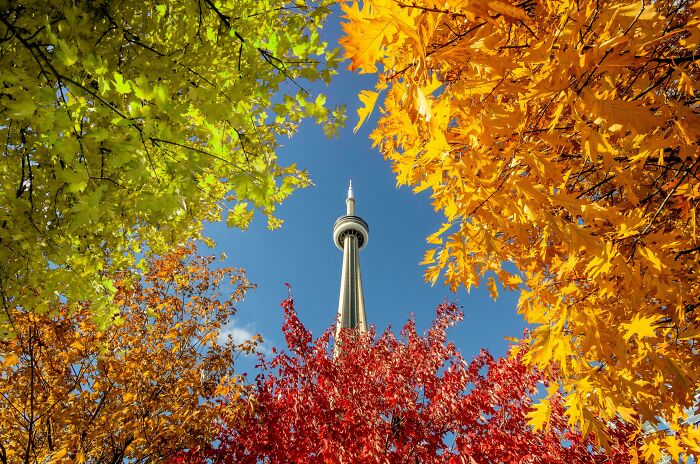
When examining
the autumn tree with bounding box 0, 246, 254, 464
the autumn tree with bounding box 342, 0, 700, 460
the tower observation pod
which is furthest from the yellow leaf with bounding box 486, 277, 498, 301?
the tower observation pod

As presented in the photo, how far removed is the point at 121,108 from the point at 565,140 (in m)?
3.72

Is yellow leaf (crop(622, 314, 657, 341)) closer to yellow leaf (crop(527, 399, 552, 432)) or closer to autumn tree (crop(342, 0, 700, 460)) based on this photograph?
autumn tree (crop(342, 0, 700, 460))

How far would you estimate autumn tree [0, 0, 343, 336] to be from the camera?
2.49 metres

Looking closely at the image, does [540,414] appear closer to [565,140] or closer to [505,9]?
[565,140]

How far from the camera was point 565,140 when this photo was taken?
2375 mm

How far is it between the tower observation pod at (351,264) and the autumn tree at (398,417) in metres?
35.3

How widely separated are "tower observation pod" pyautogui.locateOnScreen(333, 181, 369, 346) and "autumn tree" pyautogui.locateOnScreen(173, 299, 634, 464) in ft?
116

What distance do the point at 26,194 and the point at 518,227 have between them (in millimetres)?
4808

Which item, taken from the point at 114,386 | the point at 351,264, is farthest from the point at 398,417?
the point at 351,264

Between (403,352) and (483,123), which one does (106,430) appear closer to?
(483,123)

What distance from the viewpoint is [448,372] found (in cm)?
1036

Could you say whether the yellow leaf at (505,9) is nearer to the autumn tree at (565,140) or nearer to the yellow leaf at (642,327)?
the autumn tree at (565,140)

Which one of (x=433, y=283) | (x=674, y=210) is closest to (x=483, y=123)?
(x=433, y=283)

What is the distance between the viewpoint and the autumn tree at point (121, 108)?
8.18 feet
